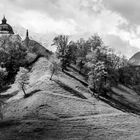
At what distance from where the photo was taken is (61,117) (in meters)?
75.6

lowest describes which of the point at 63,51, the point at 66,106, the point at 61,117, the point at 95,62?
the point at 61,117

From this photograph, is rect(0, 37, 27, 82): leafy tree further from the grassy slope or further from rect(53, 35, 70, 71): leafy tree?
the grassy slope

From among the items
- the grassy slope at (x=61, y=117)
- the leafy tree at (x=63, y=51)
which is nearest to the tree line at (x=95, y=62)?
the leafy tree at (x=63, y=51)

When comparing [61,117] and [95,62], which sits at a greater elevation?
[95,62]

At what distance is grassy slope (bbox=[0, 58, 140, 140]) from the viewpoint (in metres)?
68.6

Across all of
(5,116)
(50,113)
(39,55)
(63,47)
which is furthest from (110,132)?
(39,55)

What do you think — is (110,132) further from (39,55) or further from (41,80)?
(39,55)

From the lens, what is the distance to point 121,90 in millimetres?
127938

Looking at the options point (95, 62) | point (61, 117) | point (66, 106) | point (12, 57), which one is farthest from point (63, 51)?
point (61, 117)

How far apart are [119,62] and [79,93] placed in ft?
166

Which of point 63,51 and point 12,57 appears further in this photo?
point 12,57

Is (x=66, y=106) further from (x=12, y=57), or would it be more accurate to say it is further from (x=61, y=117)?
(x=12, y=57)

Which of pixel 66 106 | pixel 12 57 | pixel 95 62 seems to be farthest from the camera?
pixel 12 57

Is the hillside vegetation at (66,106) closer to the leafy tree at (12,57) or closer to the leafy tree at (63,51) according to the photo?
the leafy tree at (63,51)
